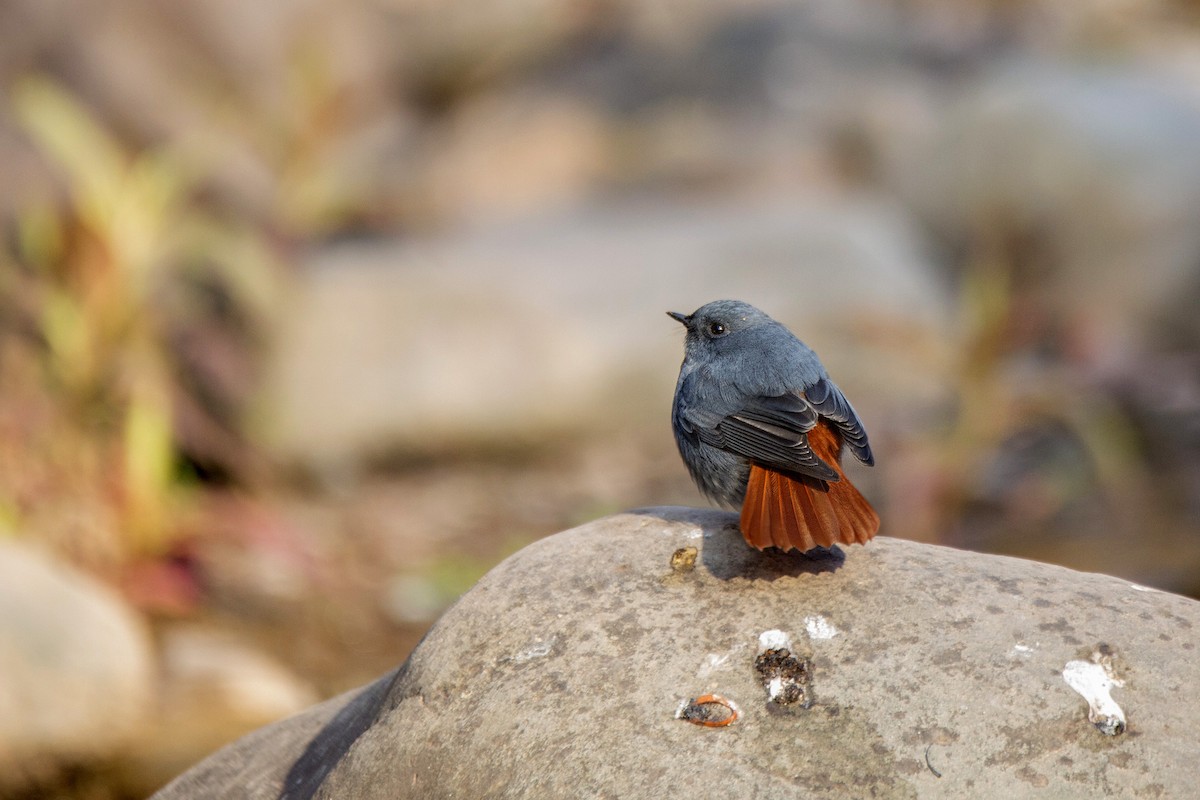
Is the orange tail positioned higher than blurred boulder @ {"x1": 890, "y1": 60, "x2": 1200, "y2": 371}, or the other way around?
blurred boulder @ {"x1": 890, "y1": 60, "x2": 1200, "y2": 371}

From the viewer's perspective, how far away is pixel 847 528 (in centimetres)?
287

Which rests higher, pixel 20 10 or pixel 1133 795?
pixel 20 10

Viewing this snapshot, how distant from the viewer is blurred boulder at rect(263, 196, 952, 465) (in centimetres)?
752

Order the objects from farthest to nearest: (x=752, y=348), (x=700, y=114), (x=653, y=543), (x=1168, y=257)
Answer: (x=700, y=114) < (x=1168, y=257) < (x=752, y=348) < (x=653, y=543)

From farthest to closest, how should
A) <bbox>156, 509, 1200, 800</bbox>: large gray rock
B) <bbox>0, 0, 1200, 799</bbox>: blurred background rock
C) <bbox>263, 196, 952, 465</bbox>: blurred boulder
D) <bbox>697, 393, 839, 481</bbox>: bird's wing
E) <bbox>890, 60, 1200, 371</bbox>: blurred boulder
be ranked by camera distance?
<bbox>890, 60, 1200, 371</bbox>: blurred boulder
<bbox>263, 196, 952, 465</bbox>: blurred boulder
<bbox>0, 0, 1200, 799</bbox>: blurred background rock
<bbox>697, 393, 839, 481</bbox>: bird's wing
<bbox>156, 509, 1200, 800</bbox>: large gray rock

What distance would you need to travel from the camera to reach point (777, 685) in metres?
2.72

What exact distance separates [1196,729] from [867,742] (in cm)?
65

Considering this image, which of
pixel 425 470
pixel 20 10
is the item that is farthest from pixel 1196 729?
pixel 20 10

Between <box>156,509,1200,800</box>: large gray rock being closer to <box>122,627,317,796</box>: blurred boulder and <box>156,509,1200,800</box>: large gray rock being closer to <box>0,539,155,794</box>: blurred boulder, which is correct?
<box>122,627,317,796</box>: blurred boulder

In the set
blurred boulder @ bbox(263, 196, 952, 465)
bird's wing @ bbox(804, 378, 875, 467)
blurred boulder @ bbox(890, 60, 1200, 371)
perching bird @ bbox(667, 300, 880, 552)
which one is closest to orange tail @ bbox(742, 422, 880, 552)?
perching bird @ bbox(667, 300, 880, 552)

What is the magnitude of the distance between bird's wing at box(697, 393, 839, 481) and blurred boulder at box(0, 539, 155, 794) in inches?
107

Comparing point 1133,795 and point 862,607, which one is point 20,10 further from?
point 1133,795

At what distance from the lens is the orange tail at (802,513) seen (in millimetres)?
2840

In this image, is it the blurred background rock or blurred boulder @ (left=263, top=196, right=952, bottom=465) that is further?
blurred boulder @ (left=263, top=196, right=952, bottom=465)
